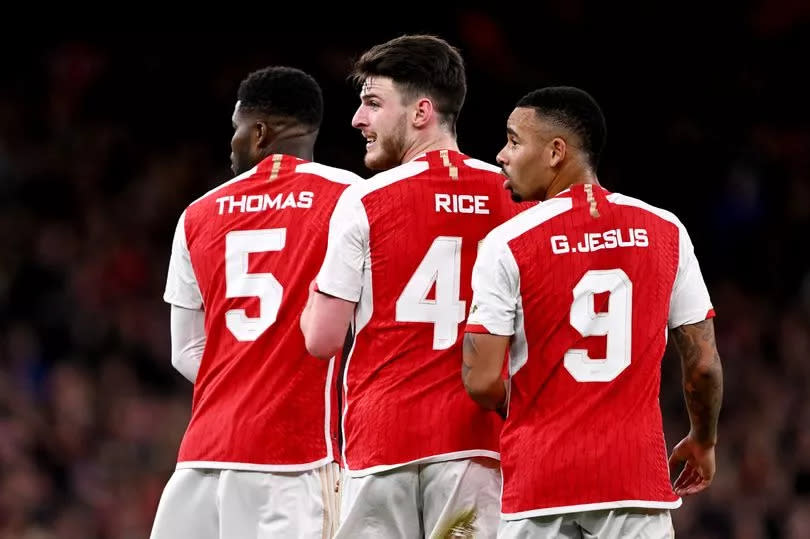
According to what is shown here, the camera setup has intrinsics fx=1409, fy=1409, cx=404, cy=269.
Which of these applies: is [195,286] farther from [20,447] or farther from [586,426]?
[20,447]

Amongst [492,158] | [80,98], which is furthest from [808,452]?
[80,98]

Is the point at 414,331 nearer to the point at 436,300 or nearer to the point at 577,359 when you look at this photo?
the point at 436,300

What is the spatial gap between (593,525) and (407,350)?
79 centimetres

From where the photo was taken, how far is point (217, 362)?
4824 millimetres

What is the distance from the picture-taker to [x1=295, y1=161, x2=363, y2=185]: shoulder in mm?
4855

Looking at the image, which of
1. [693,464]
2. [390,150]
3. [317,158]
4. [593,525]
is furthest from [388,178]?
[317,158]

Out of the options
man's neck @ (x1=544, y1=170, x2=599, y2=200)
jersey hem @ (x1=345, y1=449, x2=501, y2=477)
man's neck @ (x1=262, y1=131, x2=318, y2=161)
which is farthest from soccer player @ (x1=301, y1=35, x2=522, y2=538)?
man's neck @ (x1=262, y1=131, x2=318, y2=161)

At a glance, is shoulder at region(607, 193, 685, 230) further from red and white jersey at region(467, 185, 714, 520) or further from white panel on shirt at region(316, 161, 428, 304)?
white panel on shirt at region(316, 161, 428, 304)

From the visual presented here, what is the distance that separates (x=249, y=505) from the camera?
15.4ft

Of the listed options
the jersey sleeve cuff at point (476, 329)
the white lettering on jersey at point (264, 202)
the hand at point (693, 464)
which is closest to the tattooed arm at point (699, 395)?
the hand at point (693, 464)

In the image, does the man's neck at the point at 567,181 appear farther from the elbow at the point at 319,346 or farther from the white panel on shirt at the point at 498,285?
the elbow at the point at 319,346

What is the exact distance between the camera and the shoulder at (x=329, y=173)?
4.86 metres

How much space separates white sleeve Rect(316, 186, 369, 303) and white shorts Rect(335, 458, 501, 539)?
0.59 meters

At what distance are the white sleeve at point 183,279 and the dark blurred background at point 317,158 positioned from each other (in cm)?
548
